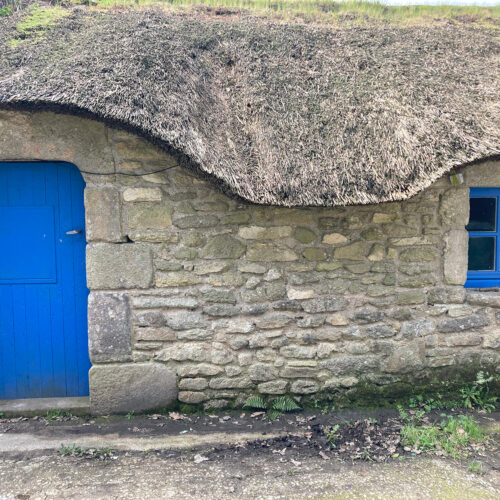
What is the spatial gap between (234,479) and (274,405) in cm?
83

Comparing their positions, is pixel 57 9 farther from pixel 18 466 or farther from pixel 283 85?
pixel 18 466

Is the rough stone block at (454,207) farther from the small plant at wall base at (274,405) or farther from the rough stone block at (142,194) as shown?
the rough stone block at (142,194)

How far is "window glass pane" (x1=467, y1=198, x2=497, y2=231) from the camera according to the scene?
12.2ft

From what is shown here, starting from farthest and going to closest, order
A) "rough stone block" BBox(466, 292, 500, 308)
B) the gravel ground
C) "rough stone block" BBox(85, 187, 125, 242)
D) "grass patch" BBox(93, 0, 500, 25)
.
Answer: "grass patch" BBox(93, 0, 500, 25) < "rough stone block" BBox(466, 292, 500, 308) < "rough stone block" BBox(85, 187, 125, 242) < the gravel ground

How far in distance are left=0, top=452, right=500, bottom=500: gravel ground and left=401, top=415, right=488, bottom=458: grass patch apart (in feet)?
0.43

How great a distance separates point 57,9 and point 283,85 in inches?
88.7

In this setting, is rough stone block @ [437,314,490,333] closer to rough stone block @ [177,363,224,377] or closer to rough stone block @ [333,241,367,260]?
rough stone block @ [333,241,367,260]

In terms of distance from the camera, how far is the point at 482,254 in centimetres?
377

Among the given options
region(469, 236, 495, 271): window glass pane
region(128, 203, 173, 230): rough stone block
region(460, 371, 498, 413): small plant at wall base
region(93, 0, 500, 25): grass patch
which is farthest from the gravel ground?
region(93, 0, 500, 25): grass patch

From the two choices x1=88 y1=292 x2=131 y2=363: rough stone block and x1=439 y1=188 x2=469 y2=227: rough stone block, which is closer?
x1=88 y1=292 x2=131 y2=363: rough stone block

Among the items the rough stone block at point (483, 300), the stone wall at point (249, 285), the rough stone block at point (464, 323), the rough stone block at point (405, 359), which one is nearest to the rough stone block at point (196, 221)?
the stone wall at point (249, 285)

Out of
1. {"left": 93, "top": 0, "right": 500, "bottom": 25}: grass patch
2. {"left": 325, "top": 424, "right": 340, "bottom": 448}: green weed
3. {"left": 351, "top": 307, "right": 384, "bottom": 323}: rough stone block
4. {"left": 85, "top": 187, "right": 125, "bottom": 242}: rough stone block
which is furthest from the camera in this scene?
{"left": 93, "top": 0, "right": 500, "bottom": 25}: grass patch

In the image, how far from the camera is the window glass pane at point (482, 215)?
3727 millimetres

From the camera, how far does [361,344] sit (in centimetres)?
346
